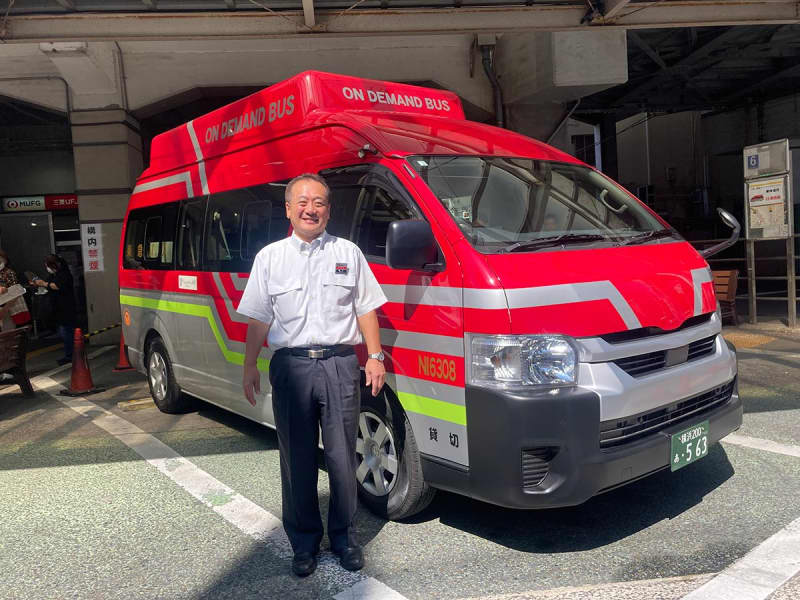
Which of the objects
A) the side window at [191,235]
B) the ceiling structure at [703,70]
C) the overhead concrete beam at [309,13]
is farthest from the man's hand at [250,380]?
the ceiling structure at [703,70]

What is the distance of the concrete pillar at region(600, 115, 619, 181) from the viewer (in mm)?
21656

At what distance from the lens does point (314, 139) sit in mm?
4578

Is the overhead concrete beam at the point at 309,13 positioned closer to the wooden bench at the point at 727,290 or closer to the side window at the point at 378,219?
the side window at the point at 378,219

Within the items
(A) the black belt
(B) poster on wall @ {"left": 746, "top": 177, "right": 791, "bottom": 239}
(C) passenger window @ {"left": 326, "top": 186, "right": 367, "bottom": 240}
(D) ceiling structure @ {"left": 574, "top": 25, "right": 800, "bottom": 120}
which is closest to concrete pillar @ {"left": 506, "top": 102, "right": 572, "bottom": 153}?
(D) ceiling structure @ {"left": 574, "top": 25, "right": 800, "bottom": 120}

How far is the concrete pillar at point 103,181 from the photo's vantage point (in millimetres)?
12711

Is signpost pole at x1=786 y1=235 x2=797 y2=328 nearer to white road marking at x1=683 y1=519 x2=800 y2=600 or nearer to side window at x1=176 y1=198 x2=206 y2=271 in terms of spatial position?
white road marking at x1=683 y1=519 x2=800 y2=600

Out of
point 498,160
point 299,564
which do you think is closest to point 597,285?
point 498,160

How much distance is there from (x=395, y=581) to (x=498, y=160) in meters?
2.45

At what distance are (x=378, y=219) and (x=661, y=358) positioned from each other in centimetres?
170

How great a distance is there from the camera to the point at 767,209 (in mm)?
10234

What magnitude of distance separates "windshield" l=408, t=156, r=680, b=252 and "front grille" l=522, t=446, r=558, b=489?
99 cm

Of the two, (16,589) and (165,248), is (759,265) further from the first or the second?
(16,589)

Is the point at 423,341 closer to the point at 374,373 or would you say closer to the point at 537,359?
the point at 374,373

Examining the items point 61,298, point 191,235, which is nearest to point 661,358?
Answer: point 191,235
